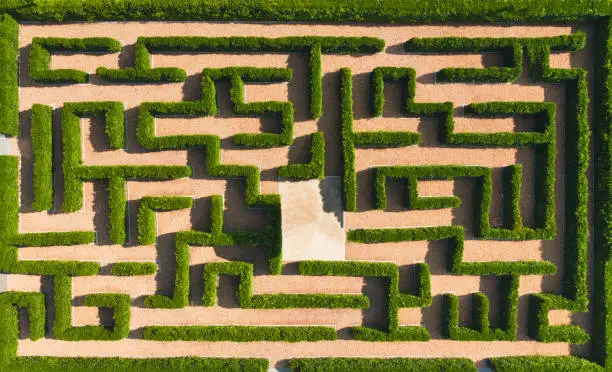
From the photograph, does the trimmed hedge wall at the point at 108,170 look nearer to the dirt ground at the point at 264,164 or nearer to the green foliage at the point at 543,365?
the dirt ground at the point at 264,164

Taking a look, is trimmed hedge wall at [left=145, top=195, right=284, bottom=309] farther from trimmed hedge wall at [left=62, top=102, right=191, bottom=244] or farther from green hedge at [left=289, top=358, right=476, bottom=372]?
green hedge at [left=289, top=358, right=476, bottom=372]

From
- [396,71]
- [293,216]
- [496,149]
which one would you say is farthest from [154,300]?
[496,149]

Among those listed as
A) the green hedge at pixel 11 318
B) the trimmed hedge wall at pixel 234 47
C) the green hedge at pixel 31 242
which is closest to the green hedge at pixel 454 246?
the trimmed hedge wall at pixel 234 47

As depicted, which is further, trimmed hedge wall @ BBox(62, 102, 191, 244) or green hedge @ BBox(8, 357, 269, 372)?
green hedge @ BBox(8, 357, 269, 372)

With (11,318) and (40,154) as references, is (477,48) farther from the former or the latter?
(11,318)

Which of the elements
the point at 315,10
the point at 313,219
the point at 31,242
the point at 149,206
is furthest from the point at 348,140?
the point at 31,242

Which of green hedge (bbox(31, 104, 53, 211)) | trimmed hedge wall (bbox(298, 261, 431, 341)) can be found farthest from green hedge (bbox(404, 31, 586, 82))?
green hedge (bbox(31, 104, 53, 211))

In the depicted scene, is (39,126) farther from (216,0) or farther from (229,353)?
(229,353)
